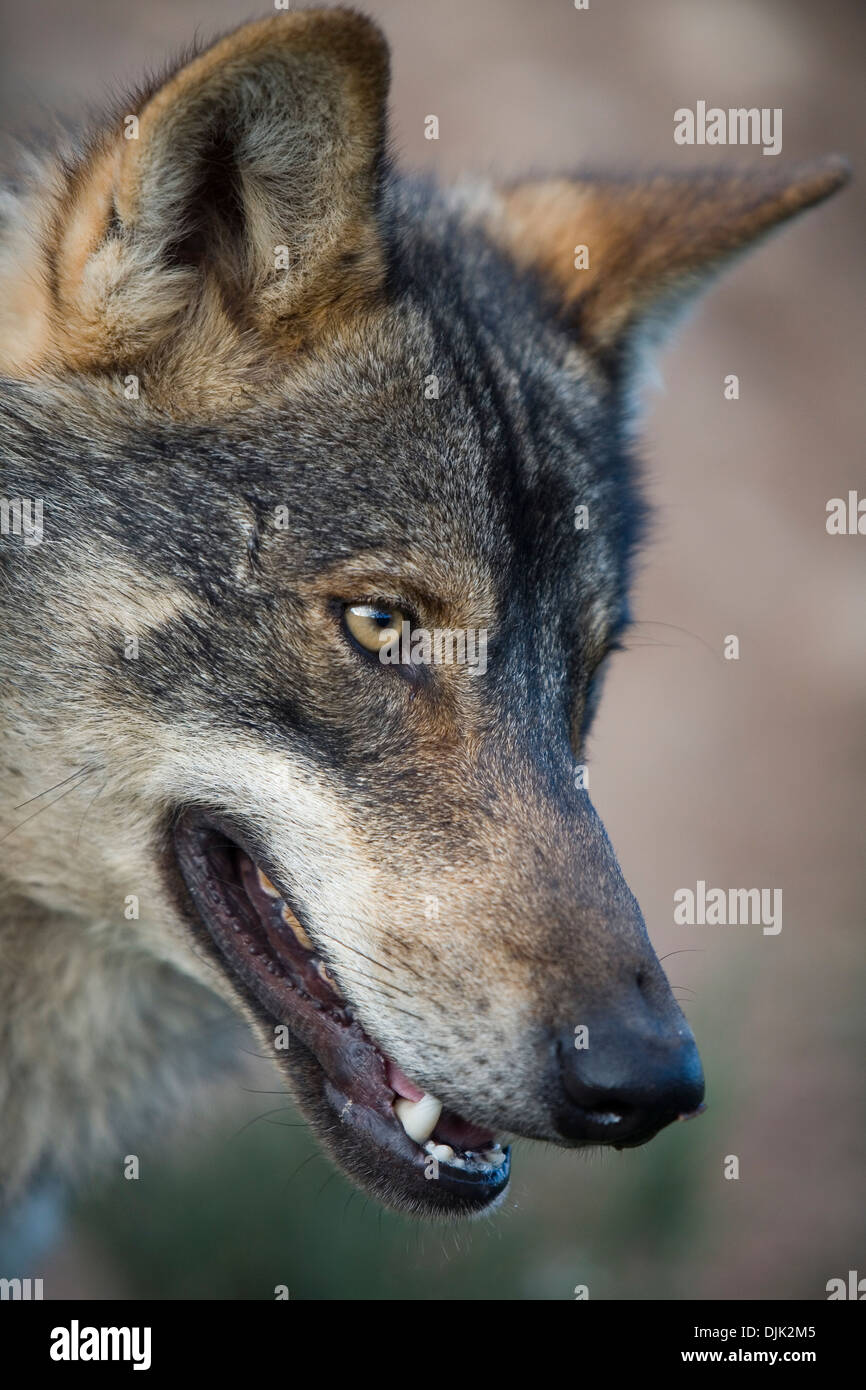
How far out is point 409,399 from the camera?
114 inches

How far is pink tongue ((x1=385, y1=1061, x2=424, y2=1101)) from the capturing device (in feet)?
8.89

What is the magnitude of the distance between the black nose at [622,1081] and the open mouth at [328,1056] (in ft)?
1.21

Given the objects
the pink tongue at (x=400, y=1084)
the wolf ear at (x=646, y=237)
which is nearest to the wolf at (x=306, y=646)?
the pink tongue at (x=400, y=1084)

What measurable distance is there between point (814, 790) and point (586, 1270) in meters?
4.29

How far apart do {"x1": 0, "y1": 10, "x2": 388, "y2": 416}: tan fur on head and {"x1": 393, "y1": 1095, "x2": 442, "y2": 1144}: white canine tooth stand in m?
1.63

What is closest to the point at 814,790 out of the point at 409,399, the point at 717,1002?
the point at 717,1002

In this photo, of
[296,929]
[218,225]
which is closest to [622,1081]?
[296,929]

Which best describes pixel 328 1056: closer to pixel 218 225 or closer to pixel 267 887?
pixel 267 887

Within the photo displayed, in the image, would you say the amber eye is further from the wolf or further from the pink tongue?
the pink tongue

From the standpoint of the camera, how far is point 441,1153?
8.80ft

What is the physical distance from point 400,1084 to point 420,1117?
0.29ft

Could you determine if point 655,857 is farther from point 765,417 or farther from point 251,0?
point 251,0

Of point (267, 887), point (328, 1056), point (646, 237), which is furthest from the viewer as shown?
point (646, 237)

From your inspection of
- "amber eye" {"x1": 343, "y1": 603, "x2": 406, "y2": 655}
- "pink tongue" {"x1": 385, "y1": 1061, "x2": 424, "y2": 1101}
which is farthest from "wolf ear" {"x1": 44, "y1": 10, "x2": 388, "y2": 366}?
"pink tongue" {"x1": 385, "y1": 1061, "x2": 424, "y2": 1101}
